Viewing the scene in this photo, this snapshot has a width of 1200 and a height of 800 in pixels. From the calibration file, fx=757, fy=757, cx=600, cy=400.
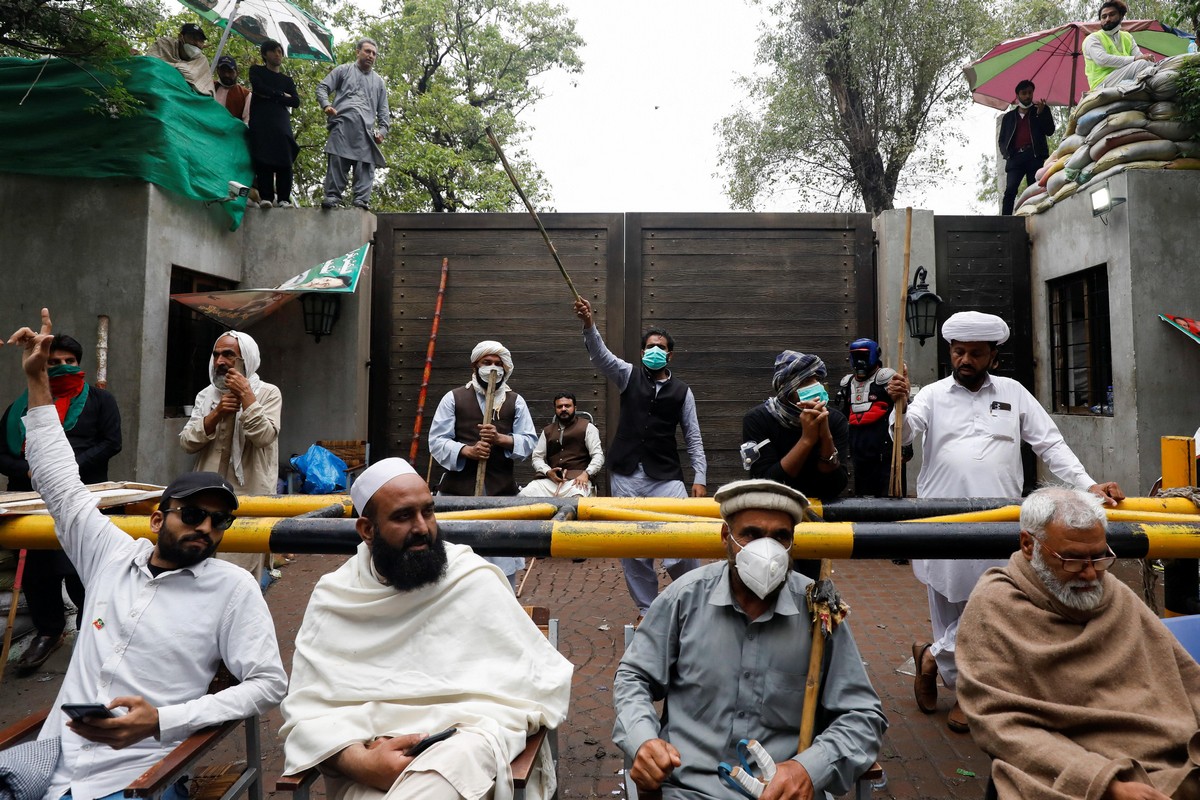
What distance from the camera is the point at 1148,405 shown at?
7.18m

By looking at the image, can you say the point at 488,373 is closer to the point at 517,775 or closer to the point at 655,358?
the point at 655,358

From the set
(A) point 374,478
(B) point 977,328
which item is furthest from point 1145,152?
(A) point 374,478

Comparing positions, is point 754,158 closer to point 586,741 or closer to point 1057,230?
point 1057,230

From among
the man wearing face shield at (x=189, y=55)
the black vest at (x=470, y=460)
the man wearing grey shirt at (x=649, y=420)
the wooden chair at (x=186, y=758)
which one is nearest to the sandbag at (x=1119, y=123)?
the man wearing grey shirt at (x=649, y=420)

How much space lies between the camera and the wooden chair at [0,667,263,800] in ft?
6.61

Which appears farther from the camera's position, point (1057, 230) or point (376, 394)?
point (376, 394)

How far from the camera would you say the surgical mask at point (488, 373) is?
217 inches

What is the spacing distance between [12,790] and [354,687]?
963mm

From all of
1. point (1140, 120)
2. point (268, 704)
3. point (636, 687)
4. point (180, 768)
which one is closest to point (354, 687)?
point (268, 704)

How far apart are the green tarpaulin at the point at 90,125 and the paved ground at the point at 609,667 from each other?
4.06 meters

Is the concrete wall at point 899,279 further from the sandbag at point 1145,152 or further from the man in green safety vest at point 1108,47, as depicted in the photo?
the man in green safety vest at point 1108,47

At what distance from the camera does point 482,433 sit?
17.4 feet

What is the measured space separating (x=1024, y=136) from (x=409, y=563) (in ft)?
34.1

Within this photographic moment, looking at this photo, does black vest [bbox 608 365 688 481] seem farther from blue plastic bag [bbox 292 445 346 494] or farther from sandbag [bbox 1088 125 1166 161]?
sandbag [bbox 1088 125 1166 161]
